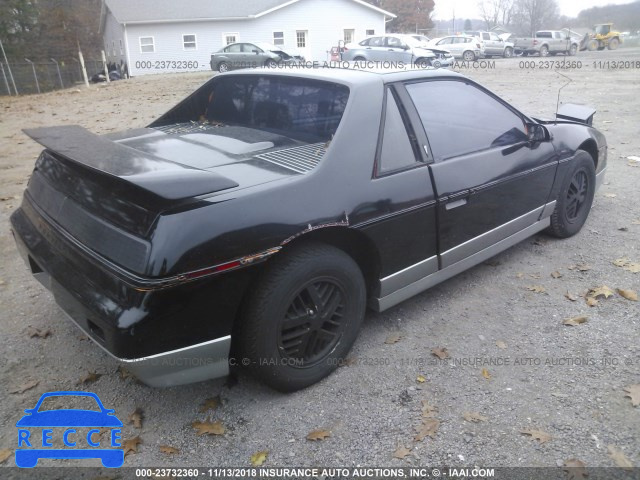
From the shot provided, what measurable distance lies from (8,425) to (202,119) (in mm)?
2471

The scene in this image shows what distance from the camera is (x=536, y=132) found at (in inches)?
157

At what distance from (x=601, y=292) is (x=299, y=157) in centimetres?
254

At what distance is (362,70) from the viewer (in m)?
3.35

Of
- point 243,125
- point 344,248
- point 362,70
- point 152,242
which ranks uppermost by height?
point 362,70

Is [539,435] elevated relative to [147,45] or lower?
lower

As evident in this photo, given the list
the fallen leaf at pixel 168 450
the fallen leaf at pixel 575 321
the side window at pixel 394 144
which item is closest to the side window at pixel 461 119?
the side window at pixel 394 144

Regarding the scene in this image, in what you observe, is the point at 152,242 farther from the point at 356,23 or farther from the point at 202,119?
the point at 356,23

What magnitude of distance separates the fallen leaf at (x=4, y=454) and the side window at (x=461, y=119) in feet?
9.36

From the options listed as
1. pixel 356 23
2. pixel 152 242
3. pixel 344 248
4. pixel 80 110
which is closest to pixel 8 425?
pixel 152 242

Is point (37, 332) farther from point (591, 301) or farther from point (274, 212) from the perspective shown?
point (591, 301)

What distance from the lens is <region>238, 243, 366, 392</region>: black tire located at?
8.11 ft

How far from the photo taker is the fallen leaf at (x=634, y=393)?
2.65 metres

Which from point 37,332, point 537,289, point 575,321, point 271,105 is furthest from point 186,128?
point 575,321

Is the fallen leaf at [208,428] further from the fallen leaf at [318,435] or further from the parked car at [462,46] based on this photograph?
the parked car at [462,46]
